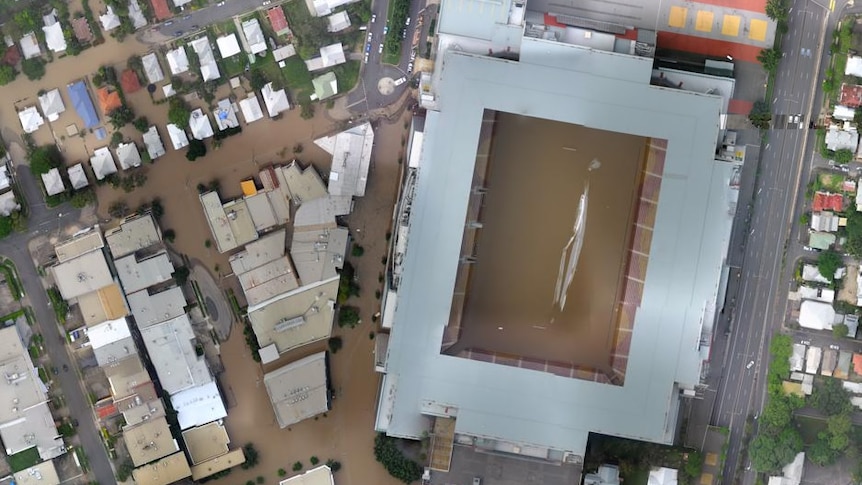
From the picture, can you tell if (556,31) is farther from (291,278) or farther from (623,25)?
(291,278)

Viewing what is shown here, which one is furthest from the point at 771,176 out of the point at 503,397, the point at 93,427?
the point at 93,427

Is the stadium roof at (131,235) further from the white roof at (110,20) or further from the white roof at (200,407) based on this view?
the white roof at (110,20)

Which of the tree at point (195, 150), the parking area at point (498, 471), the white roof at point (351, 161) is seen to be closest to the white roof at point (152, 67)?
the tree at point (195, 150)

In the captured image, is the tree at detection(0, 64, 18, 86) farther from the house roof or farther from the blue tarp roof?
the house roof

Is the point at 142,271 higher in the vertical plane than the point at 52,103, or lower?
lower

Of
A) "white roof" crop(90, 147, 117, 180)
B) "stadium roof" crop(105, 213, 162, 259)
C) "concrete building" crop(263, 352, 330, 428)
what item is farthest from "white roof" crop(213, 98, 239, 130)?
"concrete building" crop(263, 352, 330, 428)

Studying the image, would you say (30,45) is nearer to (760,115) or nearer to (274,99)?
(274,99)

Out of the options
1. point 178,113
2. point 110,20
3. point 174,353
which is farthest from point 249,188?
point 110,20
